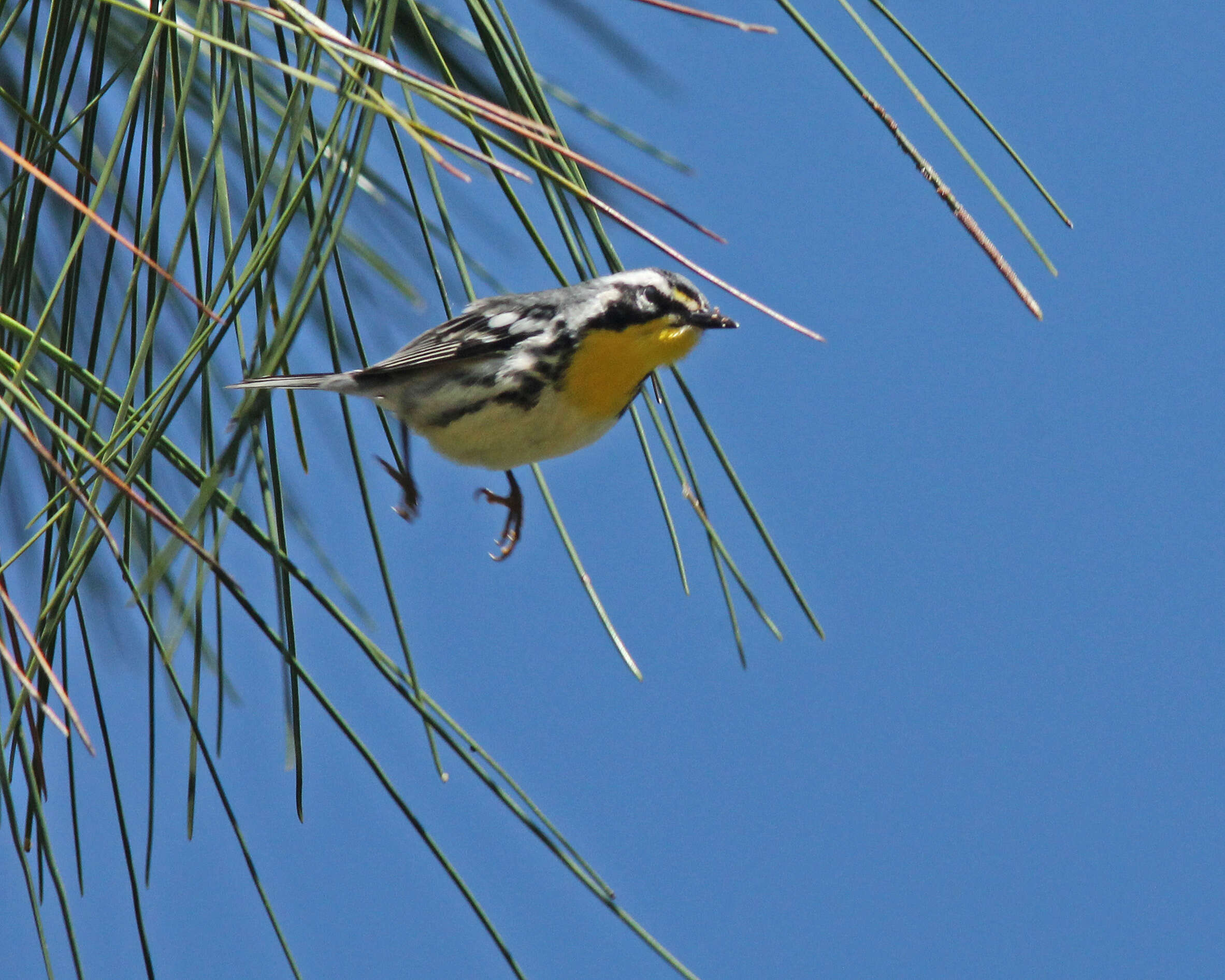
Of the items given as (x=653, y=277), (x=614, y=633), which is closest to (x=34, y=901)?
(x=614, y=633)

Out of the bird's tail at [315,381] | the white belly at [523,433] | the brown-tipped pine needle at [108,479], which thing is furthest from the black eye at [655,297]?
the brown-tipped pine needle at [108,479]

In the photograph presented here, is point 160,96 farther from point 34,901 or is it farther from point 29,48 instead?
point 34,901

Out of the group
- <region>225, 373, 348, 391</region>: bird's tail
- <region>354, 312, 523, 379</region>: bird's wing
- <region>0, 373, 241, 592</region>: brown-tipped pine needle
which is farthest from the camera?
<region>354, 312, 523, 379</region>: bird's wing

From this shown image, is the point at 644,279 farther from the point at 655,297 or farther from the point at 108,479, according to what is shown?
the point at 108,479

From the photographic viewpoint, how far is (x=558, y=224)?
0.88m

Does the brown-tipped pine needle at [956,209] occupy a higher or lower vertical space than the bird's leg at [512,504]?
lower

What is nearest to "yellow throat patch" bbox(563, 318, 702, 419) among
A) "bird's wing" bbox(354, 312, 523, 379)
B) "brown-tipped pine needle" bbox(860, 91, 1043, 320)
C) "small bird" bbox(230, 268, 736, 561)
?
"small bird" bbox(230, 268, 736, 561)

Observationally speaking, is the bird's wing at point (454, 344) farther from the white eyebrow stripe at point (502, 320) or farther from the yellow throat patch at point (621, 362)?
the yellow throat patch at point (621, 362)

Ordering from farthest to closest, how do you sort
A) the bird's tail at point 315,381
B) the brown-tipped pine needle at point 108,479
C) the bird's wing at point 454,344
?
the bird's wing at point 454,344 → the bird's tail at point 315,381 → the brown-tipped pine needle at point 108,479

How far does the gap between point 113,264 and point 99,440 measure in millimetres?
795

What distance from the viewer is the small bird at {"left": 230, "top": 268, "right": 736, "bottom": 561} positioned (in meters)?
1.10

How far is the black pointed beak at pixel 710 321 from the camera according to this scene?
3.68ft

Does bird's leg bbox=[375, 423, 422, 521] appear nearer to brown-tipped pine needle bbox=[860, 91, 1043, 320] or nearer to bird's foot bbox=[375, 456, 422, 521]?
bird's foot bbox=[375, 456, 422, 521]

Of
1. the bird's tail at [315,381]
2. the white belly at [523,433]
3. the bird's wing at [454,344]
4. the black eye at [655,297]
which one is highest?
the bird's wing at [454,344]
